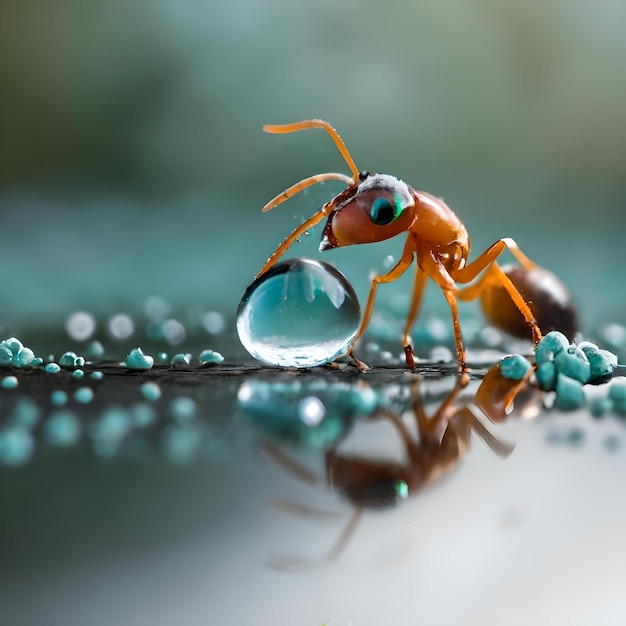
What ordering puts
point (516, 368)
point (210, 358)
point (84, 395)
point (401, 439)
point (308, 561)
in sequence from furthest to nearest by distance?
point (210, 358)
point (516, 368)
point (84, 395)
point (401, 439)
point (308, 561)

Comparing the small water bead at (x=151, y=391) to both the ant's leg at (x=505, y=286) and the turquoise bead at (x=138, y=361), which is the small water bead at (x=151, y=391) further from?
the ant's leg at (x=505, y=286)

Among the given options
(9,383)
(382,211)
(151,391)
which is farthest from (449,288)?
(9,383)

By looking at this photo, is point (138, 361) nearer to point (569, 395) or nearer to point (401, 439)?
point (401, 439)

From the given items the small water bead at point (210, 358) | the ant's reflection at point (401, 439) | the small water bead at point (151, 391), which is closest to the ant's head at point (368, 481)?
the ant's reflection at point (401, 439)

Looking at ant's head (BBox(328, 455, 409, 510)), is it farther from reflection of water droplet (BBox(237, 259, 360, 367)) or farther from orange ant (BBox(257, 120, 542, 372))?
orange ant (BBox(257, 120, 542, 372))

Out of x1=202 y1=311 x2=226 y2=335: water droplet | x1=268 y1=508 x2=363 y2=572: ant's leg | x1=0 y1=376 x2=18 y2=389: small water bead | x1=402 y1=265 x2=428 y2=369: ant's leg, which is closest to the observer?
x1=268 y1=508 x2=363 y2=572: ant's leg

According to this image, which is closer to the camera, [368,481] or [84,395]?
[368,481]

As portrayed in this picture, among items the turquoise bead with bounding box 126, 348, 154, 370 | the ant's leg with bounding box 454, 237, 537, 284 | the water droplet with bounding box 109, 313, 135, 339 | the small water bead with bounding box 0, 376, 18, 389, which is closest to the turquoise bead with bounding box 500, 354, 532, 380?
the ant's leg with bounding box 454, 237, 537, 284
